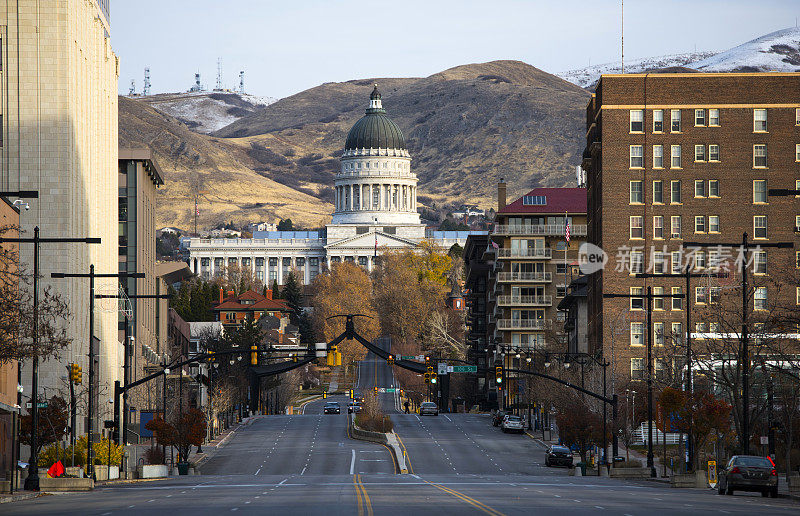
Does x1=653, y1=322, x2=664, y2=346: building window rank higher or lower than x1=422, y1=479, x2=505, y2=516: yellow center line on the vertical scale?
higher

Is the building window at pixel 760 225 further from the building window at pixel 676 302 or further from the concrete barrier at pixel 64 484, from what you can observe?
the concrete barrier at pixel 64 484

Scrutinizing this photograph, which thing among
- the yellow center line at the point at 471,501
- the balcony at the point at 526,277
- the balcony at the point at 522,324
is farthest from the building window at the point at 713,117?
the yellow center line at the point at 471,501

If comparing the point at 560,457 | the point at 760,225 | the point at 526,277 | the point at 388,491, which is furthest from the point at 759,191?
the point at 388,491

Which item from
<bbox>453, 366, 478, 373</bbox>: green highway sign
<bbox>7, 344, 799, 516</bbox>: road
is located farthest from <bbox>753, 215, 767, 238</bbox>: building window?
<bbox>453, 366, 478, 373</bbox>: green highway sign

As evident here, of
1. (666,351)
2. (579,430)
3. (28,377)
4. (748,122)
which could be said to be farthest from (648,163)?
(28,377)

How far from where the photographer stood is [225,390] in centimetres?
12644

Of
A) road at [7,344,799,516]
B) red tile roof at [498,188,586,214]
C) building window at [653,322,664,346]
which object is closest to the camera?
road at [7,344,799,516]

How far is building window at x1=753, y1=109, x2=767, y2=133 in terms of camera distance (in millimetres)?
105938

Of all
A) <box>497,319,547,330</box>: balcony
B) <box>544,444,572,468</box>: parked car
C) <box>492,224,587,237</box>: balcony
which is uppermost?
<box>492,224,587,237</box>: balcony

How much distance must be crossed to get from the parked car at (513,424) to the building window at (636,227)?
18559 millimetres

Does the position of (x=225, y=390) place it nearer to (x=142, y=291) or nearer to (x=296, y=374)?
(x=142, y=291)

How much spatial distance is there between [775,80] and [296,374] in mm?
96393

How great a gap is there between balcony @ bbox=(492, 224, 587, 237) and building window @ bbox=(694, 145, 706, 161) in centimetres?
4471

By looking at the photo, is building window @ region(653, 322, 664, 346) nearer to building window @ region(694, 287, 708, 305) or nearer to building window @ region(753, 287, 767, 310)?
building window @ region(694, 287, 708, 305)
